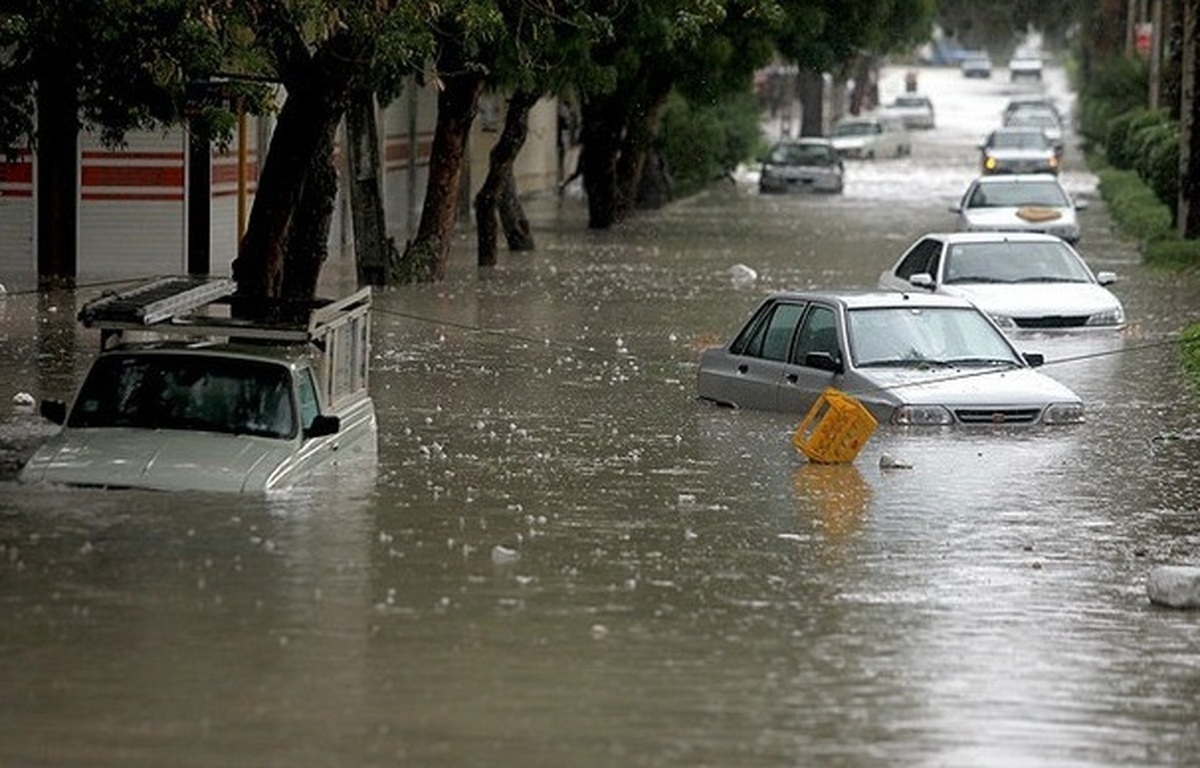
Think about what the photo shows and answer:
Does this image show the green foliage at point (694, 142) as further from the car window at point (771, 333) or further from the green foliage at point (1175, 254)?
the car window at point (771, 333)

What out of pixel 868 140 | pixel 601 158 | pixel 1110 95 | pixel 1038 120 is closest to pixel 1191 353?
pixel 601 158

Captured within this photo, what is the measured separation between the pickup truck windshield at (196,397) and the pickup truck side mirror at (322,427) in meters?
0.10

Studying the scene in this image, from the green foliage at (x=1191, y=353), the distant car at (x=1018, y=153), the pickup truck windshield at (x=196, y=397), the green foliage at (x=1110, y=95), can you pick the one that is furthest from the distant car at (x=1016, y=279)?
the green foliage at (x=1110, y=95)

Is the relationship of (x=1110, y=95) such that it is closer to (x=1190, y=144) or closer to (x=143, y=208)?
(x=1190, y=144)

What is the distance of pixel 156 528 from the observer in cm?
1487

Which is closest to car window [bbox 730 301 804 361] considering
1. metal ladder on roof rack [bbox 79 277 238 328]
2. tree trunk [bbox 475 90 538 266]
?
metal ladder on roof rack [bbox 79 277 238 328]

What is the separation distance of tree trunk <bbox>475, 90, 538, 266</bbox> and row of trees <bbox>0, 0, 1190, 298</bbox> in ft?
0.10

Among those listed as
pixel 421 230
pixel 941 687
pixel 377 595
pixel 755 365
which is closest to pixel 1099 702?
pixel 941 687

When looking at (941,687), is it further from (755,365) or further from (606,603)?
(755,365)

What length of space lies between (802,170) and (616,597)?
52210 millimetres

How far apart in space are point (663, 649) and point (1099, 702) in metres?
1.99

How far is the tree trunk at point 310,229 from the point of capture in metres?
26.7

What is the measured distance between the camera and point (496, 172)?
3975cm

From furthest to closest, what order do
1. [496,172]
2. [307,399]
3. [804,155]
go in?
[804,155]
[496,172]
[307,399]
